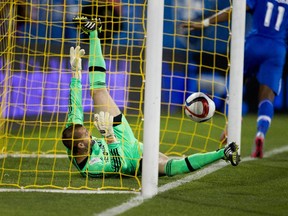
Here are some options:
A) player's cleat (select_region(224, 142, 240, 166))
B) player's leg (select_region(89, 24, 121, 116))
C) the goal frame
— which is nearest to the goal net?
player's leg (select_region(89, 24, 121, 116))

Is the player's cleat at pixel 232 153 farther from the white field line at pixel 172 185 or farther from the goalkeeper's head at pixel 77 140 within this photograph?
the goalkeeper's head at pixel 77 140

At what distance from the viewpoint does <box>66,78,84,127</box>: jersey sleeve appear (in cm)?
796

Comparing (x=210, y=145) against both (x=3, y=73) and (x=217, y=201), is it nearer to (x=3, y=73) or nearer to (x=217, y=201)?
(x=3, y=73)

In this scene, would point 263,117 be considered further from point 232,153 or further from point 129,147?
point 232,153

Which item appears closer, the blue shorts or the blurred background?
the blue shorts

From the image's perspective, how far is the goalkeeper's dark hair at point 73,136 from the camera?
305 inches

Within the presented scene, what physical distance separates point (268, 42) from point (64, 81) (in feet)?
12.9

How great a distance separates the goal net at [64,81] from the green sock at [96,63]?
0.22 meters

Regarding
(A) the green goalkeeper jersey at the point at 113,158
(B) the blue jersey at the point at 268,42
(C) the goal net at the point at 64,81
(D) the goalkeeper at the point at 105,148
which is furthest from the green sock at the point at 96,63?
(B) the blue jersey at the point at 268,42

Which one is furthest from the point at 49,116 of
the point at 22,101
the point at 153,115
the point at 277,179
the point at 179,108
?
the point at 153,115


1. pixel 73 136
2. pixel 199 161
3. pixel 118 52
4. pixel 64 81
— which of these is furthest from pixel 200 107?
pixel 64 81

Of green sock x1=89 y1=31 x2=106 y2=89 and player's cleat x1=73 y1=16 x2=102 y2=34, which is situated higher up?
player's cleat x1=73 y1=16 x2=102 y2=34

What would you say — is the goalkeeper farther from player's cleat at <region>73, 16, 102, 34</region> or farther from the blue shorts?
the blue shorts

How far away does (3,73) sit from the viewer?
1025cm
